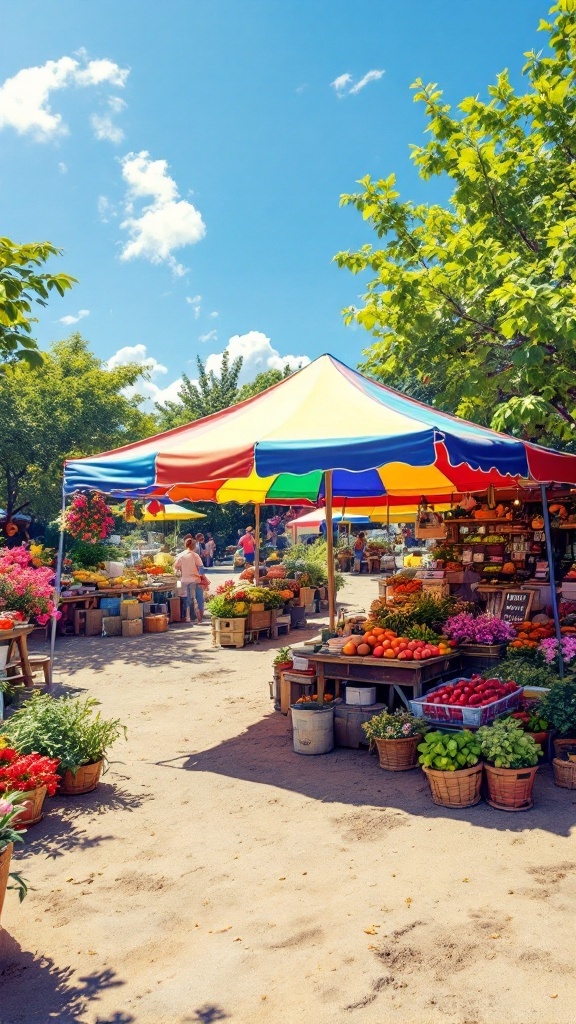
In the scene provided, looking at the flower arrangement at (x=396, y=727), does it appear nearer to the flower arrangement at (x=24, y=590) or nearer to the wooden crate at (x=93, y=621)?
the flower arrangement at (x=24, y=590)

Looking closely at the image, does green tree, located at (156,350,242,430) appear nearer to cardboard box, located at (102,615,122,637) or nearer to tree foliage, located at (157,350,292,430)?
→ tree foliage, located at (157,350,292,430)

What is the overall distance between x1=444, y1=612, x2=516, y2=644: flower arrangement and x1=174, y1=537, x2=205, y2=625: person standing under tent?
918cm

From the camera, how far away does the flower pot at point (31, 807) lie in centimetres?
540

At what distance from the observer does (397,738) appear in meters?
6.65

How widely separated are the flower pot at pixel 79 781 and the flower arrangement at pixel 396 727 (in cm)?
256

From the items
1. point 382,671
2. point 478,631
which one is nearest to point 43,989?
point 382,671

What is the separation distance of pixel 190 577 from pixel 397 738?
1127 centimetres

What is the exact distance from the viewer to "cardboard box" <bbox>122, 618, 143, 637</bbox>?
16.1 m

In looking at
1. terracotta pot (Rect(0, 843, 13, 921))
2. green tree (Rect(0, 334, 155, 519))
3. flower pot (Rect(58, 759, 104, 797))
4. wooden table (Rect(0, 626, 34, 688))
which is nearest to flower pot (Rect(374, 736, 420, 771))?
flower pot (Rect(58, 759, 104, 797))

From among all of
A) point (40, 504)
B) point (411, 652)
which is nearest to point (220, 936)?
point (411, 652)

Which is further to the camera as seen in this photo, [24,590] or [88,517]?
[88,517]

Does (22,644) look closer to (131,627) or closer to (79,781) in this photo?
(79,781)

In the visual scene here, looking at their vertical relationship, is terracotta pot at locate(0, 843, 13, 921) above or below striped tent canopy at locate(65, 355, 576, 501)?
below

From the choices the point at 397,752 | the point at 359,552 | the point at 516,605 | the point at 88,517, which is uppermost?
the point at 88,517
